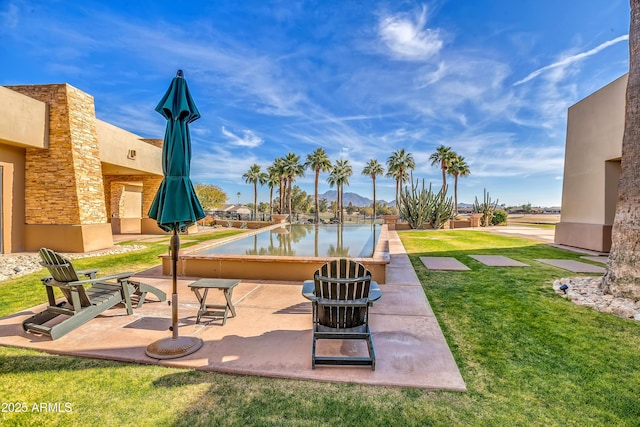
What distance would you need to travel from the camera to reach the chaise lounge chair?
3002mm

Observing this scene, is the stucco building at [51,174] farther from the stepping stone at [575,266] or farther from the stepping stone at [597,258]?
the stepping stone at [597,258]

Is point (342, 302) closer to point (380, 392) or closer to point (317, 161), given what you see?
point (380, 392)

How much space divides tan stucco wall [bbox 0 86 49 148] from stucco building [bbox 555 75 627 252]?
19445mm

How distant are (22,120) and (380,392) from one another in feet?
42.9

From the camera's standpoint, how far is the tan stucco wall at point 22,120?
8797 mm

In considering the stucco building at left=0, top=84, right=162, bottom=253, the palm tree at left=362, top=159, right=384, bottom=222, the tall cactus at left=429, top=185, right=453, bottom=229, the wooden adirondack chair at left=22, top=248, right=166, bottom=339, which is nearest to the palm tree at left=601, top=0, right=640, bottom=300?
the wooden adirondack chair at left=22, top=248, right=166, bottom=339

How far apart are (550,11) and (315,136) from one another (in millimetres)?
27759

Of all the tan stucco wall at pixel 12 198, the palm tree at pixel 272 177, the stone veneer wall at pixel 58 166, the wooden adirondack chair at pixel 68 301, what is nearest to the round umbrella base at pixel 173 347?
the wooden adirondack chair at pixel 68 301

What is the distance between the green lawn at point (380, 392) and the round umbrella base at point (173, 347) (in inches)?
7.6

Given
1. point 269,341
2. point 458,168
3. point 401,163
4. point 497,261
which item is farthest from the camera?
point 401,163

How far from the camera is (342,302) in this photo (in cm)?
301

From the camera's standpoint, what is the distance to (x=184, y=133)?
312 centimetres

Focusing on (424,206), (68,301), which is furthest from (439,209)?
(68,301)

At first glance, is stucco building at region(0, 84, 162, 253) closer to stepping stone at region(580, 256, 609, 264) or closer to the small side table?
the small side table
